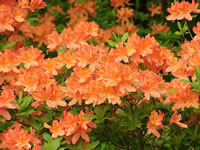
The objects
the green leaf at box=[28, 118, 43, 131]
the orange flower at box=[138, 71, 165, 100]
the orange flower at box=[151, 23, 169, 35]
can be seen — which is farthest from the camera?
the orange flower at box=[151, 23, 169, 35]

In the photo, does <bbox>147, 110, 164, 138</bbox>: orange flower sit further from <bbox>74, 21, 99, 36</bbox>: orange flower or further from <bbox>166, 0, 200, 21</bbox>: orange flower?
<bbox>74, 21, 99, 36</bbox>: orange flower

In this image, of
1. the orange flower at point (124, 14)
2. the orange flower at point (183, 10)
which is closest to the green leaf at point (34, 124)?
the orange flower at point (183, 10)

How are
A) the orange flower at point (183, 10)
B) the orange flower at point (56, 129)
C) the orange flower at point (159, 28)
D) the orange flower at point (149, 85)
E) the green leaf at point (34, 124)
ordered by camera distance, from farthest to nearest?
1. the orange flower at point (159, 28)
2. the orange flower at point (183, 10)
3. the green leaf at point (34, 124)
4. the orange flower at point (56, 129)
5. the orange flower at point (149, 85)

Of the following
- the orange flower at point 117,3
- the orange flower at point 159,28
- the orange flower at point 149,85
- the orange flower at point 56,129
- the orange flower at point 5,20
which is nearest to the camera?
the orange flower at point 149,85

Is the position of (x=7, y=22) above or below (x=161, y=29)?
above

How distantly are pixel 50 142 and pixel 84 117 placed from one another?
0.83 ft

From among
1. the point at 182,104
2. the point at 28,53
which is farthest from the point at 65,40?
the point at 182,104

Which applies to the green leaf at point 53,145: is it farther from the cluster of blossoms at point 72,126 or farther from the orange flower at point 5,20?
the orange flower at point 5,20

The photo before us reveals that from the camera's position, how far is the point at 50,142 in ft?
8.19

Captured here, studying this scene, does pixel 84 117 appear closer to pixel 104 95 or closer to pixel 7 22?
pixel 104 95

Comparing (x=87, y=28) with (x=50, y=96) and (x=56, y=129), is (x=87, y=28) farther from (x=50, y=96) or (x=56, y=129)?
(x=56, y=129)

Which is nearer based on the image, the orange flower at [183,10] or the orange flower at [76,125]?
the orange flower at [76,125]

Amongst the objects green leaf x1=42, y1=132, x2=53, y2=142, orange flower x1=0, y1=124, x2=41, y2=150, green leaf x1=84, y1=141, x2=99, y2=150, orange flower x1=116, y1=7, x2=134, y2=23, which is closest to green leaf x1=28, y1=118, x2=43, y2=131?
green leaf x1=42, y1=132, x2=53, y2=142

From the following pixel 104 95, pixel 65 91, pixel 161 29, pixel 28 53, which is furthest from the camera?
pixel 161 29
